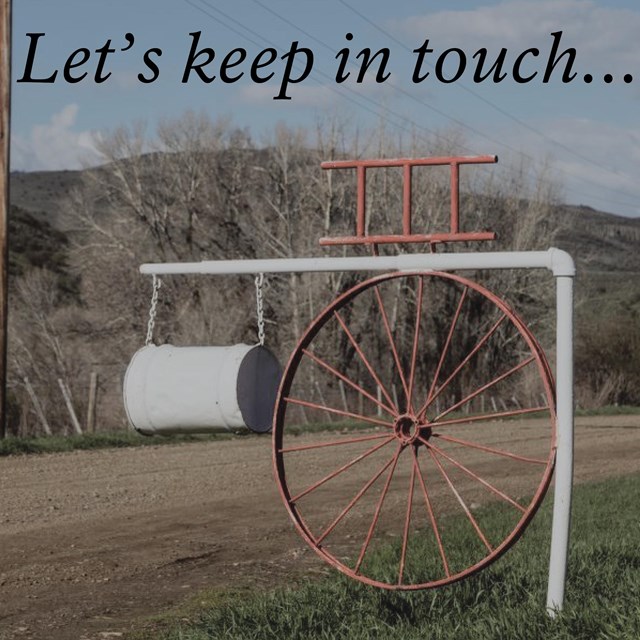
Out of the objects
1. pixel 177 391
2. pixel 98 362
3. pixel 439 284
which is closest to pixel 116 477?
pixel 177 391

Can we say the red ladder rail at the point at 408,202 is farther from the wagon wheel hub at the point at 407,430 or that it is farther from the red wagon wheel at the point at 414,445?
the wagon wheel hub at the point at 407,430

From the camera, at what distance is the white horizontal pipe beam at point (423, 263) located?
5.64 meters

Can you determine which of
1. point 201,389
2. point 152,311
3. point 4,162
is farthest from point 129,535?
point 4,162

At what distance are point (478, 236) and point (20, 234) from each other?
81.9 metres

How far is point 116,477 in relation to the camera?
13.4m

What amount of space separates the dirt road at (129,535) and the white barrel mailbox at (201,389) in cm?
121

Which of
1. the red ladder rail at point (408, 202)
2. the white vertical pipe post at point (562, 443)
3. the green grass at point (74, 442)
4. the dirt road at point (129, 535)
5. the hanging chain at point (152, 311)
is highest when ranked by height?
the red ladder rail at point (408, 202)

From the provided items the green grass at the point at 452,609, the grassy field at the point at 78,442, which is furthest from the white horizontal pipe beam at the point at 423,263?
the grassy field at the point at 78,442

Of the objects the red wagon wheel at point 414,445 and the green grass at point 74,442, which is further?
the green grass at point 74,442

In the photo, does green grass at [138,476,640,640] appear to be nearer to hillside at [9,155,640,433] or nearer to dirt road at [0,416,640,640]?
dirt road at [0,416,640,640]

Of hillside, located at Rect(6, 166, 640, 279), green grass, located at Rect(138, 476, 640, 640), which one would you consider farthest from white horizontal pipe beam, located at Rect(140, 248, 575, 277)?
hillside, located at Rect(6, 166, 640, 279)

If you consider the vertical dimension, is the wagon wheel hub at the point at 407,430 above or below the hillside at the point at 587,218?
below

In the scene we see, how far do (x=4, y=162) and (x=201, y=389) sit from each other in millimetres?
10595

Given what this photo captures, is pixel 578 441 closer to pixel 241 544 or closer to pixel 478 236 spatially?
pixel 241 544
